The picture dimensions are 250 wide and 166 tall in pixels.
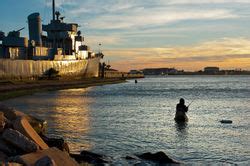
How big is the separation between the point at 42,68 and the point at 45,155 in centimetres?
7954

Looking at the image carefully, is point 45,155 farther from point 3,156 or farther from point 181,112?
point 181,112

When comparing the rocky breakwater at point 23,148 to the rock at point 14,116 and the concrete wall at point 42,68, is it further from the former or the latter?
the concrete wall at point 42,68

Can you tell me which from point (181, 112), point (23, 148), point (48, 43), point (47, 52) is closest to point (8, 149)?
point (23, 148)

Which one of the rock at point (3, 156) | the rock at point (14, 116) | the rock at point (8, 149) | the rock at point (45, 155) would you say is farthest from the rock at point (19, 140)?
the rock at point (14, 116)

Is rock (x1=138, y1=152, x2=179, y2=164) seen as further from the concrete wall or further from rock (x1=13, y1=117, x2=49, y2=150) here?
the concrete wall

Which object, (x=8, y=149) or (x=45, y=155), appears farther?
(x=8, y=149)

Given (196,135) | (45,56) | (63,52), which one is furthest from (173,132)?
(63,52)

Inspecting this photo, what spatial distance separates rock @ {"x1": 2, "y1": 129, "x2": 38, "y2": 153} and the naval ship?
61609mm

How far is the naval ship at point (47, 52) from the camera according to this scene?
80.8 meters

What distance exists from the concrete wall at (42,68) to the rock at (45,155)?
62.2 meters

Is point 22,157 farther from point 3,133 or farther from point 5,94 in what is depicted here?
point 5,94

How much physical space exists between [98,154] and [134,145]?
342 cm

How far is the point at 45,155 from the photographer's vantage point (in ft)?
37.7

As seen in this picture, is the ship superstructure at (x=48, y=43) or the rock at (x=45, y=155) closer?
the rock at (x=45, y=155)
